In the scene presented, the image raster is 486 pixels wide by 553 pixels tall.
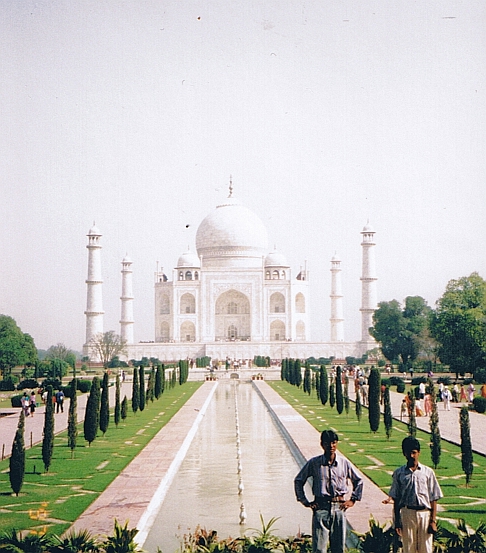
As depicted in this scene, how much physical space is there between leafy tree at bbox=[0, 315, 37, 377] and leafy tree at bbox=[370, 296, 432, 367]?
1433 centimetres

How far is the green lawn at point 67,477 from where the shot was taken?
657 cm

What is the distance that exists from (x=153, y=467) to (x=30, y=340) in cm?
2502

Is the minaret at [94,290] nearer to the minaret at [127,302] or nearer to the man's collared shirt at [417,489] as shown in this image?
the minaret at [127,302]

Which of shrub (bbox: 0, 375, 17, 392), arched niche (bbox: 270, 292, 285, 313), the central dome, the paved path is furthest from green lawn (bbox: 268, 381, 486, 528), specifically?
the central dome

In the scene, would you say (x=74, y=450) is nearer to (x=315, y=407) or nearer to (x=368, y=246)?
(x=315, y=407)

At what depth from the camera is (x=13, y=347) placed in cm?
2997

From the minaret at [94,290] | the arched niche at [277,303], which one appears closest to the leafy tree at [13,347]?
the minaret at [94,290]

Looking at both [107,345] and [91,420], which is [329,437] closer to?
[91,420]

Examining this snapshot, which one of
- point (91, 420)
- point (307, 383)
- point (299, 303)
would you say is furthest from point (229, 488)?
point (299, 303)

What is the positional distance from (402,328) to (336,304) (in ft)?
33.0

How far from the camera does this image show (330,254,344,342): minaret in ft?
144

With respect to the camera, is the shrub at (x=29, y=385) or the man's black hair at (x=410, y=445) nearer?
the man's black hair at (x=410, y=445)

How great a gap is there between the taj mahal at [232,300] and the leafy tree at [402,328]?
189 inches

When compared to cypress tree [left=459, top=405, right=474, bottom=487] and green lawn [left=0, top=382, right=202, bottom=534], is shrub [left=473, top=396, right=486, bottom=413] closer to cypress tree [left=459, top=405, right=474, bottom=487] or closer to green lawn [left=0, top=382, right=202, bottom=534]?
green lawn [left=0, top=382, right=202, bottom=534]
